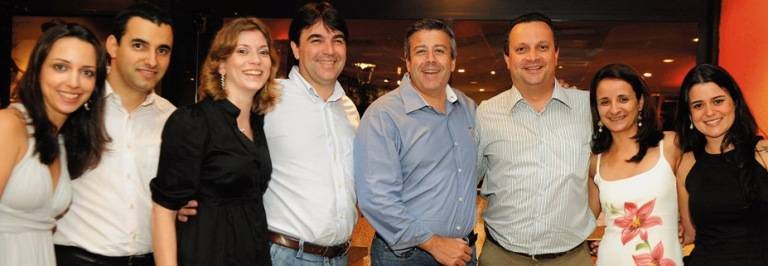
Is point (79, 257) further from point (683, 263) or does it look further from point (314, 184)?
point (683, 263)

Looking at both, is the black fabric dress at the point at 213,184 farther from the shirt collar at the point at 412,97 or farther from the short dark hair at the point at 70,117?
the shirt collar at the point at 412,97

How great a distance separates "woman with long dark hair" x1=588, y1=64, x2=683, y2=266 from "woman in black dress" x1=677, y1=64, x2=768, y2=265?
0.09 metres

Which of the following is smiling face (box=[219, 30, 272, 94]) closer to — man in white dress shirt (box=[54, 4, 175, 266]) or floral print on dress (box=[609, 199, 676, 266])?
man in white dress shirt (box=[54, 4, 175, 266])

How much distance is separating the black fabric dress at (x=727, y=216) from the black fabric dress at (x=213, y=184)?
1787 millimetres

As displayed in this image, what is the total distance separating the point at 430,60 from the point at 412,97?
0.57 ft

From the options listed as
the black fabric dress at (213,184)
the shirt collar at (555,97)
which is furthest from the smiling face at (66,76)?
the shirt collar at (555,97)

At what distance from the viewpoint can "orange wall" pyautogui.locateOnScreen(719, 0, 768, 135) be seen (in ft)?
14.4

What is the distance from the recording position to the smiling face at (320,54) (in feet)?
9.31

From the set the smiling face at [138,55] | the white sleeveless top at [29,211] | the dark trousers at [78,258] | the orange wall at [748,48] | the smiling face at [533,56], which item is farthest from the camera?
the orange wall at [748,48]

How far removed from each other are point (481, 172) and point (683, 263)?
3.15ft

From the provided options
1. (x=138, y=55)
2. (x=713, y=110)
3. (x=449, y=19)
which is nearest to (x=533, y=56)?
(x=713, y=110)

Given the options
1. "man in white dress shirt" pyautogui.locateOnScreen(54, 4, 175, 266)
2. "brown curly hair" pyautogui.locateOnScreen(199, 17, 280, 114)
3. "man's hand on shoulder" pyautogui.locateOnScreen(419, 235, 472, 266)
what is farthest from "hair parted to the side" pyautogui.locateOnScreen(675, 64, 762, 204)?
"man in white dress shirt" pyautogui.locateOnScreen(54, 4, 175, 266)

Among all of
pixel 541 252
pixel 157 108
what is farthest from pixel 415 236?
pixel 157 108

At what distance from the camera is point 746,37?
4699 mm
